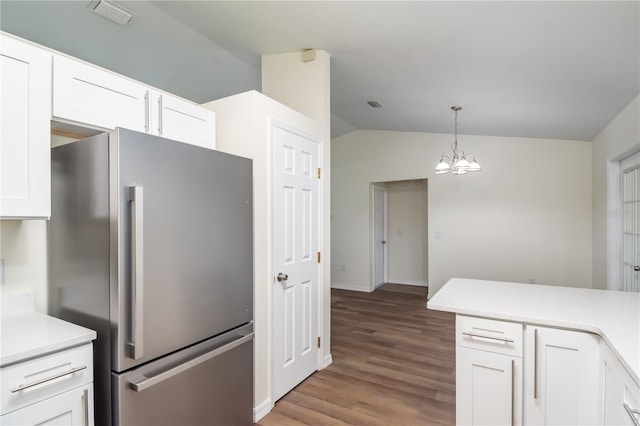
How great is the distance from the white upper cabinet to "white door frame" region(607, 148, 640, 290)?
453 centimetres

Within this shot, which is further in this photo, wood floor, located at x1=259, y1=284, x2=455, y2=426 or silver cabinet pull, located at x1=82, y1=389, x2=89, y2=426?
wood floor, located at x1=259, y1=284, x2=455, y2=426

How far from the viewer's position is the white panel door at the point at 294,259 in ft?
8.14

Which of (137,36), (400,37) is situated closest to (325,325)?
(400,37)

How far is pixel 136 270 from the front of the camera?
1.46 m

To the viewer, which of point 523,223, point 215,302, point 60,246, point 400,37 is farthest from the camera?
point 523,223

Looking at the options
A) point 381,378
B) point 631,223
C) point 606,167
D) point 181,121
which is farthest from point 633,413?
point 606,167

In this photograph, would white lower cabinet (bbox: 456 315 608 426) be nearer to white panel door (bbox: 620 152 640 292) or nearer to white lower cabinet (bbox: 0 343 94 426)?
white lower cabinet (bbox: 0 343 94 426)

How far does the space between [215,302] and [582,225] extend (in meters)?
5.27

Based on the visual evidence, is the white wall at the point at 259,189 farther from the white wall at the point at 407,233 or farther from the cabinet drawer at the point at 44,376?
the white wall at the point at 407,233

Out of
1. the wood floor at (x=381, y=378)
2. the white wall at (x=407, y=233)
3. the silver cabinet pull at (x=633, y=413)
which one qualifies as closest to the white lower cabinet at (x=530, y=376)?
the silver cabinet pull at (x=633, y=413)

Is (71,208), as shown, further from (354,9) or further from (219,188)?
(354,9)

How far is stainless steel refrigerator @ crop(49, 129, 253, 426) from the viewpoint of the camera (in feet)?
4.75

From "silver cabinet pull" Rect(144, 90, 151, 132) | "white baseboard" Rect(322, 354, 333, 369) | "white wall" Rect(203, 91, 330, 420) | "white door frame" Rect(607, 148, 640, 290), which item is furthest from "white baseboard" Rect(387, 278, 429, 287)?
"silver cabinet pull" Rect(144, 90, 151, 132)

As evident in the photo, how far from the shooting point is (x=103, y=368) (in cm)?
146
